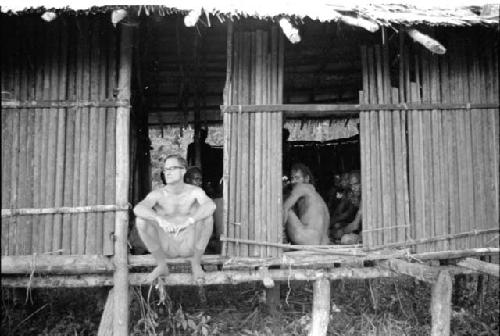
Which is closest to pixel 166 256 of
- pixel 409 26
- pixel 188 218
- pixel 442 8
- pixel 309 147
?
pixel 188 218

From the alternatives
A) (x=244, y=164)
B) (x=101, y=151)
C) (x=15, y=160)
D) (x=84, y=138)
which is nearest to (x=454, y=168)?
(x=244, y=164)

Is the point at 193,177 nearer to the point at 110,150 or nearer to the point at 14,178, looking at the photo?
the point at 110,150

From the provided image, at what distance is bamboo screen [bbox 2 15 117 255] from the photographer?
5.66 m

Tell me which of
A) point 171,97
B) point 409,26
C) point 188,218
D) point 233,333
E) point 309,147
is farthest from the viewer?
point 309,147

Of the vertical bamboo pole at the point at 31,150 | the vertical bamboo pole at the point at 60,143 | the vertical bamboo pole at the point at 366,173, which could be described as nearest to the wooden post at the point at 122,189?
the vertical bamboo pole at the point at 60,143

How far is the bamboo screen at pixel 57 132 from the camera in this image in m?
5.66

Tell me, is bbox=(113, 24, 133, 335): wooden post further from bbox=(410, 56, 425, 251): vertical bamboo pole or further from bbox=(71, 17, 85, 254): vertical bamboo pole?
bbox=(410, 56, 425, 251): vertical bamboo pole

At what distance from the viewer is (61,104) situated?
5.74m

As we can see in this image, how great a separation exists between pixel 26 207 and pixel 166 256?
67.6 inches

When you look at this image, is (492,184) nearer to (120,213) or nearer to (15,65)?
(120,213)

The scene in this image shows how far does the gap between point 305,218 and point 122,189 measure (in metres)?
2.53

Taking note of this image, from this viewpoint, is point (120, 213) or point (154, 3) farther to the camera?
point (120, 213)

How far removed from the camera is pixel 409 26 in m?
5.15

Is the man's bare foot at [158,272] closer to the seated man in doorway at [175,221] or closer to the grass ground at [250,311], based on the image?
the seated man in doorway at [175,221]
